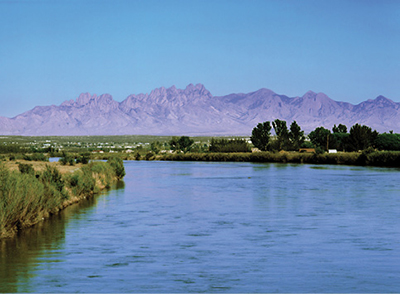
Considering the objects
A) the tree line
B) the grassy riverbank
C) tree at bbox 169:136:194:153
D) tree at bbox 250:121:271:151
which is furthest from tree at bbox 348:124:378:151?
the grassy riverbank

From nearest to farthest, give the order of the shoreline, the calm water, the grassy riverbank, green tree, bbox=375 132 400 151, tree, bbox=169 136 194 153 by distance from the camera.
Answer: the calm water, the grassy riverbank, the shoreline, tree, bbox=169 136 194 153, green tree, bbox=375 132 400 151

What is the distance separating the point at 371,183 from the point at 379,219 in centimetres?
2191

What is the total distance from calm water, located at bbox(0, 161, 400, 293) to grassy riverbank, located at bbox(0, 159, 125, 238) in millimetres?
526

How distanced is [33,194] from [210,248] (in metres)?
6.72

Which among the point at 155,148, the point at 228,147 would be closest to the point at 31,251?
the point at 228,147

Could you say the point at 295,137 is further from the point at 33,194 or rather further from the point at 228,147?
the point at 33,194

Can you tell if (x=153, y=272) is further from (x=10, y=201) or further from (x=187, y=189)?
(x=187, y=189)

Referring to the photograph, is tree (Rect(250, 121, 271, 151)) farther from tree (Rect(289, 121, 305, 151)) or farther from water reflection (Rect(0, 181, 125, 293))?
water reflection (Rect(0, 181, 125, 293))

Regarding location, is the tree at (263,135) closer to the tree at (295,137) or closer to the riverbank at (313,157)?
the tree at (295,137)

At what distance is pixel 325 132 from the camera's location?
140 m

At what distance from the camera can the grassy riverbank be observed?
735 inches

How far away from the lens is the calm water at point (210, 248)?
13.5 metres

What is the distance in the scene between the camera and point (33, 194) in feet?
67.6

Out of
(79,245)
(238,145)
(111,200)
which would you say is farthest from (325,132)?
(79,245)
